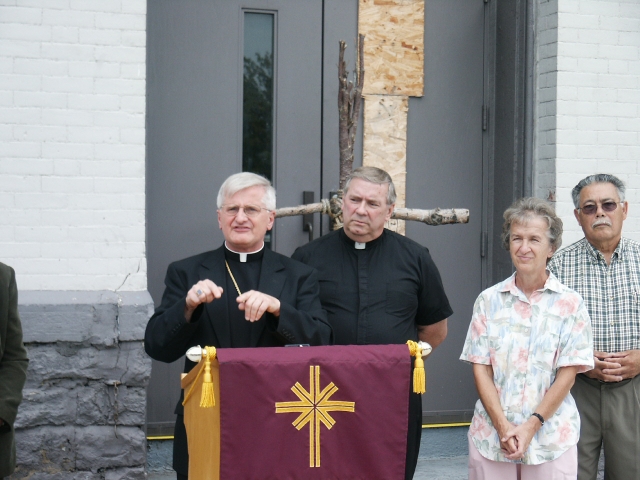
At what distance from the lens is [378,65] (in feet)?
17.8

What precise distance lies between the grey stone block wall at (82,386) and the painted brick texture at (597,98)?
2631mm

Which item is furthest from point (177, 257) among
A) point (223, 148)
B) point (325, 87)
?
point (325, 87)

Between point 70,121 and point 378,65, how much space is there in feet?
6.44

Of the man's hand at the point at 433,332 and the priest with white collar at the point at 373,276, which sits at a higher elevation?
the priest with white collar at the point at 373,276

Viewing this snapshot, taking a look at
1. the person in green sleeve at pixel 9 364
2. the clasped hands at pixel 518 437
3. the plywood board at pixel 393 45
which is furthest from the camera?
the plywood board at pixel 393 45

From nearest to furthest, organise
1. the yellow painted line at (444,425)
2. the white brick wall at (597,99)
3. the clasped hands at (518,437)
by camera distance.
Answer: the clasped hands at (518,437)
the white brick wall at (597,99)
the yellow painted line at (444,425)

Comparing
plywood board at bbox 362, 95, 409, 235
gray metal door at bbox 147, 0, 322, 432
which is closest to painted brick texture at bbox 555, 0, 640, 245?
plywood board at bbox 362, 95, 409, 235

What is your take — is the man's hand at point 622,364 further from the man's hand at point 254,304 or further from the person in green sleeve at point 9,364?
the person in green sleeve at point 9,364

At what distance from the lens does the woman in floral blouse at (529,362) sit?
Answer: 327 cm

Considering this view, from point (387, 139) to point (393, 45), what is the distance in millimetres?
588

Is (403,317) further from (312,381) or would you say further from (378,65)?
(378,65)

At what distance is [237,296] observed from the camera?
3279 millimetres

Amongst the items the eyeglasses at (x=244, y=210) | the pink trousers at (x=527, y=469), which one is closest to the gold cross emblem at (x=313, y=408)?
the eyeglasses at (x=244, y=210)

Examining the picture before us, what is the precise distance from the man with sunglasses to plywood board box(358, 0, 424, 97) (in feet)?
6.22
